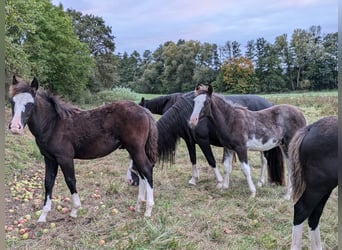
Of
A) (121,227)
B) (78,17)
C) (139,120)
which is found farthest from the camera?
(78,17)

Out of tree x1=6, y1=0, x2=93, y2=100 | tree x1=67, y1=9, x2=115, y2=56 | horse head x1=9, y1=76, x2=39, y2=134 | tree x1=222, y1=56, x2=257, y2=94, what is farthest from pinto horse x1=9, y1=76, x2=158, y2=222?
tree x1=67, y1=9, x2=115, y2=56

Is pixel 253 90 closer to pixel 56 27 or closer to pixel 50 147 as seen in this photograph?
pixel 50 147

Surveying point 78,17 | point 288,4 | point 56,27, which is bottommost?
point 288,4

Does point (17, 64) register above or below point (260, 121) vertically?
above

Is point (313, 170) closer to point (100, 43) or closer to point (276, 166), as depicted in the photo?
point (276, 166)

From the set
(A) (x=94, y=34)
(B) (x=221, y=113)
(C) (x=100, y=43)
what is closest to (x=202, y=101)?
(B) (x=221, y=113)

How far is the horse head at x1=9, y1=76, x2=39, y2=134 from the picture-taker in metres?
2.24

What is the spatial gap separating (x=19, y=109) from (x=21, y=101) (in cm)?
7

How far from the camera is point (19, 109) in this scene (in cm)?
229

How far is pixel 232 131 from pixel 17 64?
361 centimetres

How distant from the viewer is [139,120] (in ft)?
9.34

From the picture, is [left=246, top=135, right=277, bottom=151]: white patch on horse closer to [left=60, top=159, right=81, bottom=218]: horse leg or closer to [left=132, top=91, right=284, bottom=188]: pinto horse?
[left=132, top=91, right=284, bottom=188]: pinto horse

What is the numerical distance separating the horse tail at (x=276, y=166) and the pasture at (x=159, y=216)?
0.53 feet

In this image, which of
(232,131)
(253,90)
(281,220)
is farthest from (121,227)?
(253,90)
